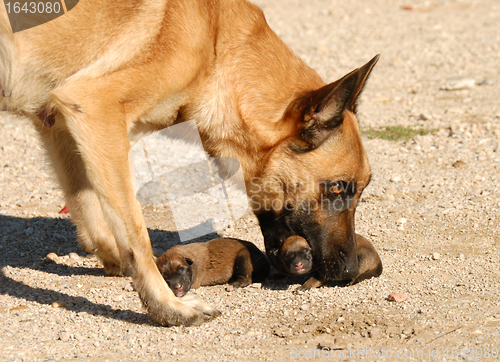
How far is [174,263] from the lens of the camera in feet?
12.8

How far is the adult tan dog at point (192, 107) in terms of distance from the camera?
125 inches

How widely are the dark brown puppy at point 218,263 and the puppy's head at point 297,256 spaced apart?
0.41 metres

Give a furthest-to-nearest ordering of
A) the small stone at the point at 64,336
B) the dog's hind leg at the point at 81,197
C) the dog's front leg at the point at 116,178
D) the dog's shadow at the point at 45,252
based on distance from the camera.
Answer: the dog's hind leg at the point at 81,197
the dog's shadow at the point at 45,252
the small stone at the point at 64,336
the dog's front leg at the point at 116,178

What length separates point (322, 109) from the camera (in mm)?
3465

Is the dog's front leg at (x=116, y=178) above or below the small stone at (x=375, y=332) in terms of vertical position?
above

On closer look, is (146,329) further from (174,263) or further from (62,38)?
(62,38)

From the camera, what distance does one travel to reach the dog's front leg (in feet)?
10.1

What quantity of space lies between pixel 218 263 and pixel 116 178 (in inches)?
51.4

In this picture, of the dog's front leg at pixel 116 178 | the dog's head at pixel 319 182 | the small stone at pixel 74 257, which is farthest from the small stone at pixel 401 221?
the small stone at pixel 74 257

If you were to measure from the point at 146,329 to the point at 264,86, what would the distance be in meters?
1.76

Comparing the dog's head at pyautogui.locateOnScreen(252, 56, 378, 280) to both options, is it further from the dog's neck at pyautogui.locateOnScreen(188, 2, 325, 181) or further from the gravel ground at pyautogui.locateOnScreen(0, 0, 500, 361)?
the gravel ground at pyautogui.locateOnScreen(0, 0, 500, 361)

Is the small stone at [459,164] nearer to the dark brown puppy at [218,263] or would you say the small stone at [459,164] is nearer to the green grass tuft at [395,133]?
the green grass tuft at [395,133]

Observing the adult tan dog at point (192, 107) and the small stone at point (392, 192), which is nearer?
the adult tan dog at point (192, 107)

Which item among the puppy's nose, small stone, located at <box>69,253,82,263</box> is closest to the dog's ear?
the puppy's nose
